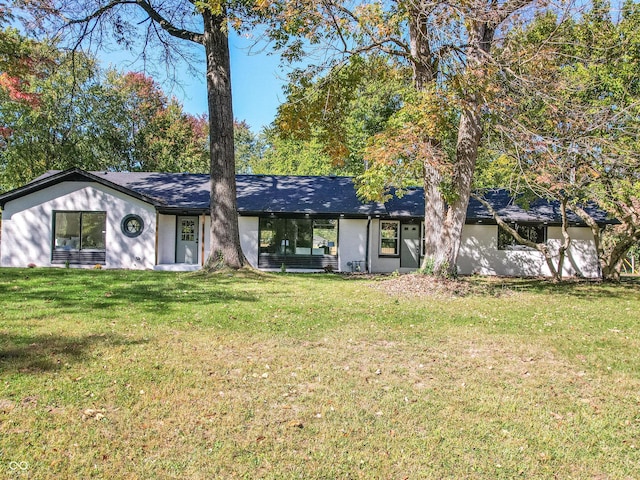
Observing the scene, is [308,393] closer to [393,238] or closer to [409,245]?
[393,238]

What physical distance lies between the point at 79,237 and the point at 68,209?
3.69ft

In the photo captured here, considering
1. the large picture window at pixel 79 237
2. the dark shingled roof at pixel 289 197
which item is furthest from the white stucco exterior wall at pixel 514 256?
the large picture window at pixel 79 237

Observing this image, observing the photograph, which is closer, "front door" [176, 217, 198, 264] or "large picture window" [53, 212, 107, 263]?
"large picture window" [53, 212, 107, 263]

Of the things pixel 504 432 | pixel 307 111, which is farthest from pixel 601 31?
pixel 504 432

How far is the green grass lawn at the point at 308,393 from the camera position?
2.87m

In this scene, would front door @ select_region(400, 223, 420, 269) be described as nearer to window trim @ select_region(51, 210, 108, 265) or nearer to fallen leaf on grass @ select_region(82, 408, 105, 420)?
window trim @ select_region(51, 210, 108, 265)

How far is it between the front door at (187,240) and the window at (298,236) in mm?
2791

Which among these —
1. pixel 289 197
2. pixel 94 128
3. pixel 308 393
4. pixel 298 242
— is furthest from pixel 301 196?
pixel 94 128

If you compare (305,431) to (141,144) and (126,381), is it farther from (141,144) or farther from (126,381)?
(141,144)

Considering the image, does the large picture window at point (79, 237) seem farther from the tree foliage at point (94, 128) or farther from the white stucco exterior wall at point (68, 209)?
the tree foliage at point (94, 128)

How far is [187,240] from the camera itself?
1745 centimetres

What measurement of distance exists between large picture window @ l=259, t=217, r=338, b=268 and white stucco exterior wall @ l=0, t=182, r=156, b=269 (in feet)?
14.4

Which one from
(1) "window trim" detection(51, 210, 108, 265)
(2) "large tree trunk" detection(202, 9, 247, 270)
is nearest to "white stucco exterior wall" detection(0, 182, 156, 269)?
(1) "window trim" detection(51, 210, 108, 265)

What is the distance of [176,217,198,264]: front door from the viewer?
1733cm
